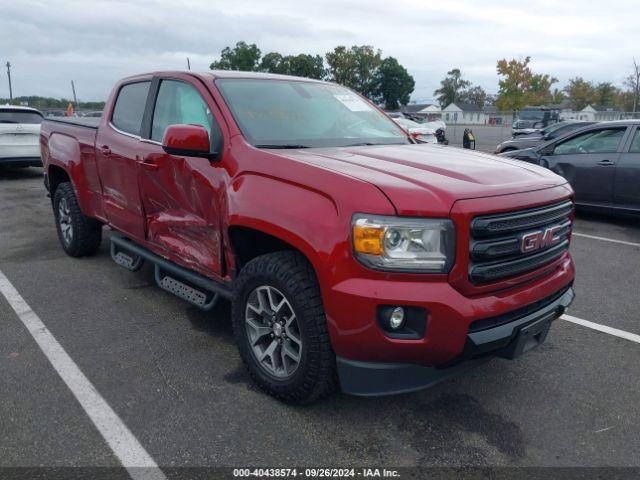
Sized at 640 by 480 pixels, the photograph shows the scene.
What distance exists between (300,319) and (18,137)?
11.1 meters

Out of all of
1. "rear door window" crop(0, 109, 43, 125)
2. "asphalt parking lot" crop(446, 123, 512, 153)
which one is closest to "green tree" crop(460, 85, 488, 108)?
"asphalt parking lot" crop(446, 123, 512, 153)

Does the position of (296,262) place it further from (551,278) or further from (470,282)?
(551,278)

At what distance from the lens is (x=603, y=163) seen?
7871mm

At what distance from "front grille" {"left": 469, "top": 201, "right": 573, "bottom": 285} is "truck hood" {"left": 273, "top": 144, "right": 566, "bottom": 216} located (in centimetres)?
13

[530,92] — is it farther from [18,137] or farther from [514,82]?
[18,137]

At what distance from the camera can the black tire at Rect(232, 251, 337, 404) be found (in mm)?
2703

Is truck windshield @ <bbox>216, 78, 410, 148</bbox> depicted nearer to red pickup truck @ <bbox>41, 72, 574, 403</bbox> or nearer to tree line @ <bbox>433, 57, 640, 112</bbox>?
red pickup truck @ <bbox>41, 72, 574, 403</bbox>

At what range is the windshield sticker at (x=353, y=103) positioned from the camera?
166 inches

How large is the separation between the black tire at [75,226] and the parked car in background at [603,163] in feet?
21.7

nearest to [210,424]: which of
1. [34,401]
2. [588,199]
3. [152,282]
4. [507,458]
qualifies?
[34,401]

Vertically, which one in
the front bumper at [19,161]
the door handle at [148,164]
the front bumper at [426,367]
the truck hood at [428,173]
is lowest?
the front bumper at [426,367]

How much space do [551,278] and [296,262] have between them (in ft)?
4.55

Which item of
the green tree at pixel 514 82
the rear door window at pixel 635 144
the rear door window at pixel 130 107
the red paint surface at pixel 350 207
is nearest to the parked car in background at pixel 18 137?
the rear door window at pixel 130 107

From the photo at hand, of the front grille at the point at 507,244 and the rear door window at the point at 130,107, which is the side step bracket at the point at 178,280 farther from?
the front grille at the point at 507,244
